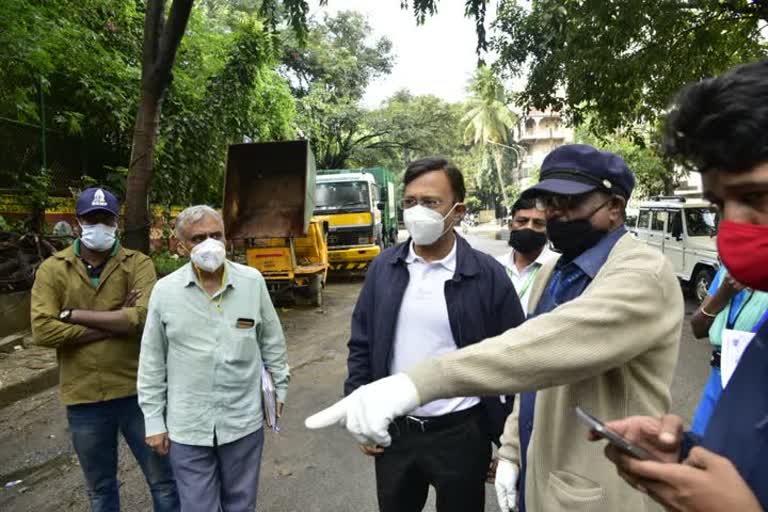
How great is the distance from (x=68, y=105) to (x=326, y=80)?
17571mm

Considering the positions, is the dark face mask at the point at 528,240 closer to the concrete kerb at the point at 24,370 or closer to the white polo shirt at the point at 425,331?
the white polo shirt at the point at 425,331

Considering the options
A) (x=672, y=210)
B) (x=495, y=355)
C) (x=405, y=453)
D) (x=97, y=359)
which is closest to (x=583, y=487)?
(x=495, y=355)

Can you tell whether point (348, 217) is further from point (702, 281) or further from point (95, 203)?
point (95, 203)

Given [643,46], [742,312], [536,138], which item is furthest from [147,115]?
[536,138]

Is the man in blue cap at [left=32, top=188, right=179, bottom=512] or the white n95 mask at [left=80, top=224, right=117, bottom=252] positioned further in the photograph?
the white n95 mask at [left=80, top=224, right=117, bottom=252]

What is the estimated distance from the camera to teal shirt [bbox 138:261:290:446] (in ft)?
7.97

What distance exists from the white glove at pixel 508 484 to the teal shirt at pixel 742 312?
1237 mm

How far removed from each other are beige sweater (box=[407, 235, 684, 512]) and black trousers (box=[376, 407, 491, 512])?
57 centimetres

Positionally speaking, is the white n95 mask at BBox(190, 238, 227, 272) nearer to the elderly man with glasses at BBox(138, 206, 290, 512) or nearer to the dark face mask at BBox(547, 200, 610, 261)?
the elderly man with glasses at BBox(138, 206, 290, 512)

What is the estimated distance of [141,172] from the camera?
205 inches

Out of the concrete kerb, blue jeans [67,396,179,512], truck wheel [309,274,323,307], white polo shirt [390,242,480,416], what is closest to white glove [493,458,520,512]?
white polo shirt [390,242,480,416]

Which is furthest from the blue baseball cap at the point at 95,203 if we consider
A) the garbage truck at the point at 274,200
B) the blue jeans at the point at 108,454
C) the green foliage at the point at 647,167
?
the green foliage at the point at 647,167

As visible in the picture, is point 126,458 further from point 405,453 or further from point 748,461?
point 748,461

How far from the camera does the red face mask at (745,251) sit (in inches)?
33.4
